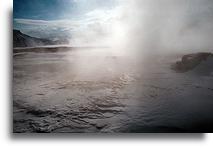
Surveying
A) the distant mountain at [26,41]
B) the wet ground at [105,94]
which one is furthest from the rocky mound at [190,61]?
the distant mountain at [26,41]

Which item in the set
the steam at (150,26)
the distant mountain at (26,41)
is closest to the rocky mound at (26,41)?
the distant mountain at (26,41)

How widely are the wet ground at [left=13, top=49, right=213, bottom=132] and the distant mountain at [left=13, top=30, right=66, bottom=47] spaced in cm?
5

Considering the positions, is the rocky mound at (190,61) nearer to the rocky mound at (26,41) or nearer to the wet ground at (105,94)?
the wet ground at (105,94)

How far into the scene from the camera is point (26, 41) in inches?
60.3

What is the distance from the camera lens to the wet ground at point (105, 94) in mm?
1495

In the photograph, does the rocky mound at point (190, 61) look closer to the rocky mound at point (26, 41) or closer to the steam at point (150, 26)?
the steam at point (150, 26)

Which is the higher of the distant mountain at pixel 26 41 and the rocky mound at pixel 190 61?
the distant mountain at pixel 26 41

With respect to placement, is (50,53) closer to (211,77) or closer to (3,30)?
(3,30)

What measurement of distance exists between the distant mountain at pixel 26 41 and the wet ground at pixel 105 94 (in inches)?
2.1

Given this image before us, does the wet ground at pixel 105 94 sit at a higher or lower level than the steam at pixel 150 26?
lower

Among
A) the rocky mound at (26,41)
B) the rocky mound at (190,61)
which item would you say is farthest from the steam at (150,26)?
the rocky mound at (26,41)

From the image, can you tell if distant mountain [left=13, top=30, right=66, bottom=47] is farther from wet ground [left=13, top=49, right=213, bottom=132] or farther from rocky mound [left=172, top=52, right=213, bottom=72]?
rocky mound [left=172, top=52, right=213, bottom=72]

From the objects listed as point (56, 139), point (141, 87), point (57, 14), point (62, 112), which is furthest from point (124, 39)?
point (56, 139)

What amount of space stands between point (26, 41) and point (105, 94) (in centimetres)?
→ 50
